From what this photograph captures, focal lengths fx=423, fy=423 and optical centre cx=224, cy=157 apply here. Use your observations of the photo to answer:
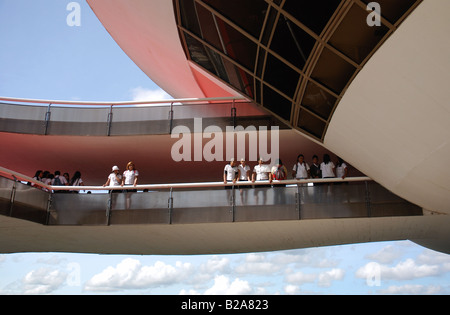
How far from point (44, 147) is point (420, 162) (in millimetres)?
15731

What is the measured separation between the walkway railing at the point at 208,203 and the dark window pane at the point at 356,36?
5466 millimetres

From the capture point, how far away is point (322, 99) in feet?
35.7

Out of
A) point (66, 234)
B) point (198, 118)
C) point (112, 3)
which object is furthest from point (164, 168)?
point (112, 3)

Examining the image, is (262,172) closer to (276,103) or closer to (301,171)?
(301,171)

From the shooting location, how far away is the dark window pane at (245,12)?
9641 millimetres

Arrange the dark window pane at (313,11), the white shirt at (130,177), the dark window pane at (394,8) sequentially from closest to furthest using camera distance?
the dark window pane at (394,8), the dark window pane at (313,11), the white shirt at (130,177)

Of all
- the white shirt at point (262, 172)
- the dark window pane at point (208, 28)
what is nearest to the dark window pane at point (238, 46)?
the dark window pane at point (208, 28)

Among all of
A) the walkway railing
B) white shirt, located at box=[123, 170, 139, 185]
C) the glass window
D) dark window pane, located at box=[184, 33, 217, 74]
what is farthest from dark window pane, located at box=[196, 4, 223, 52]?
white shirt, located at box=[123, 170, 139, 185]

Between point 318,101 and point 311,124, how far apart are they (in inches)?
54.8

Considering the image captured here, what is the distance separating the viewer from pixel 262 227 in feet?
46.6

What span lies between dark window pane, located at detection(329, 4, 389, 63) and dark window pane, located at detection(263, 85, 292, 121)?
3381 millimetres

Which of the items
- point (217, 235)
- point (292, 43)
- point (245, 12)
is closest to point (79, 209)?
point (217, 235)

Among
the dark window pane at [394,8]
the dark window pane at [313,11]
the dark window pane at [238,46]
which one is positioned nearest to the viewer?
the dark window pane at [394,8]

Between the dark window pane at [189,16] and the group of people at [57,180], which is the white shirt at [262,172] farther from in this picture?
the group of people at [57,180]
